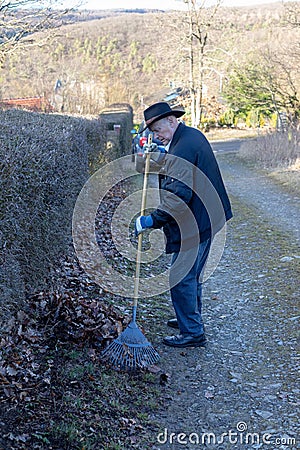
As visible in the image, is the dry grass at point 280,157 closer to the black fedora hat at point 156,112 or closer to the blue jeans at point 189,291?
the blue jeans at point 189,291

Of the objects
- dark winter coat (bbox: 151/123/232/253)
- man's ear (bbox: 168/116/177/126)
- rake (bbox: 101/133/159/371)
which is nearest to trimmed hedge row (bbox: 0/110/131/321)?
rake (bbox: 101/133/159/371)

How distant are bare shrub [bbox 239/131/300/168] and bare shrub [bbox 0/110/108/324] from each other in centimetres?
1259

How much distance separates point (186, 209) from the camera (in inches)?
188

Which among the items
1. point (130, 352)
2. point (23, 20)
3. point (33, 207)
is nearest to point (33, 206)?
point (33, 207)

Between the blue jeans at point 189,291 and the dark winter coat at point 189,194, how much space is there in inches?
4.3

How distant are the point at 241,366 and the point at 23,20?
33.9 feet

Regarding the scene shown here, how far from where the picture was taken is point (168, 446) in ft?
12.4

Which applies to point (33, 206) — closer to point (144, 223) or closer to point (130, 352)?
point (144, 223)

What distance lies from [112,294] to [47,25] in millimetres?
8999

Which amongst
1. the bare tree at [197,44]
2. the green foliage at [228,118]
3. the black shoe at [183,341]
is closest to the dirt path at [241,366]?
the black shoe at [183,341]

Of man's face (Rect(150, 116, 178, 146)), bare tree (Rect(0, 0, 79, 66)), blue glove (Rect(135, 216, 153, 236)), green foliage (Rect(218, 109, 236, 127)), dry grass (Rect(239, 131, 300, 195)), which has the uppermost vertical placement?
bare tree (Rect(0, 0, 79, 66))

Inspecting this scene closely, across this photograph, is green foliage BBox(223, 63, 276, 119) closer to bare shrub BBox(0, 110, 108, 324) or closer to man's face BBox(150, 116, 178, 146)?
bare shrub BBox(0, 110, 108, 324)

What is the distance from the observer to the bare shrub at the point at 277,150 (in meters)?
18.5

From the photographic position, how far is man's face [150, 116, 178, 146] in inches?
188
